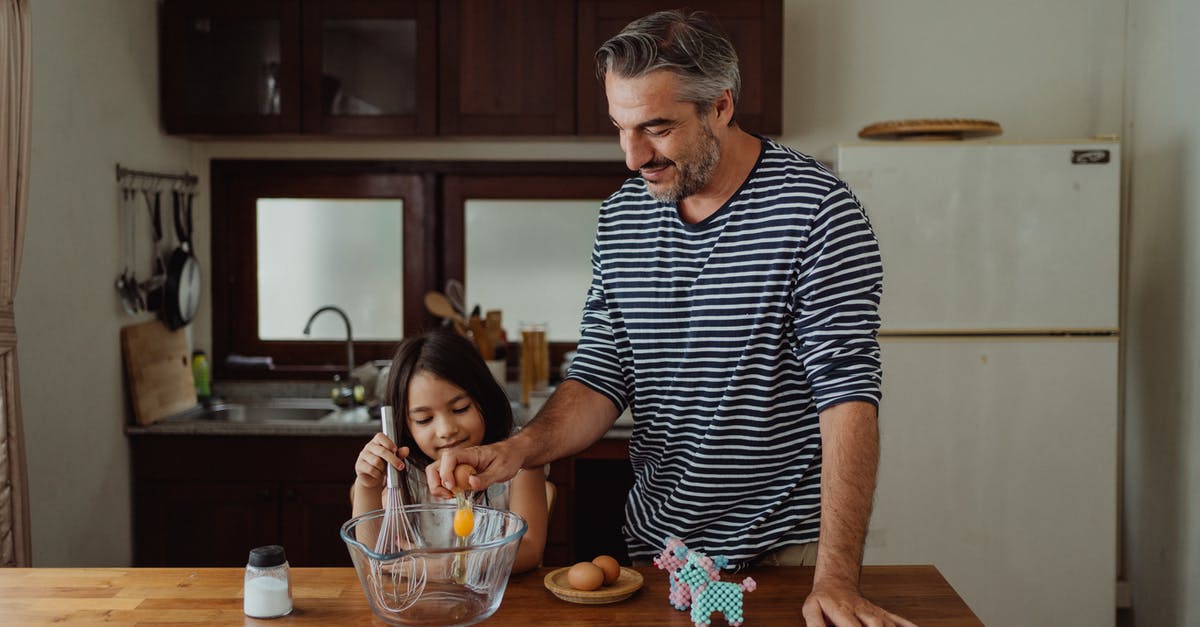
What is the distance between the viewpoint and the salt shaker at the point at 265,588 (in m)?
1.40

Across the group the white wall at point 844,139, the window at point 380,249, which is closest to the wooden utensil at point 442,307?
the window at point 380,249

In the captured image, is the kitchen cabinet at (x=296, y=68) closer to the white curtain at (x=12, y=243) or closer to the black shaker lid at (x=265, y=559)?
the white curtain at (x=12, y=243)

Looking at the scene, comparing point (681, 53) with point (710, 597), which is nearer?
point (710, 597)

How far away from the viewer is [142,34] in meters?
3.23

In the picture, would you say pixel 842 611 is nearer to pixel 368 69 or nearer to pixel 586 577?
pixel 586 577

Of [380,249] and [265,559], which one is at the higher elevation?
[380,249]

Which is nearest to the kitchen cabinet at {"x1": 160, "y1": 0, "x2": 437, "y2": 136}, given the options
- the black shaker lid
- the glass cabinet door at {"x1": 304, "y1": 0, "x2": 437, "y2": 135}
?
the glass cabinet door at {"x1": 304, "y1": 0, "x2": 437, "y2": 135}

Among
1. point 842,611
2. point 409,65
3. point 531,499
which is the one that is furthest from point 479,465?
point 409,65

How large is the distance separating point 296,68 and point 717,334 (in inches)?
83.9

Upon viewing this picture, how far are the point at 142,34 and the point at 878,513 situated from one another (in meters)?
2.53

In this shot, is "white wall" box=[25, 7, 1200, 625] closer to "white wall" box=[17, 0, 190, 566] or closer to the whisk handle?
"white wall" box=[17, 0, 190, 566]

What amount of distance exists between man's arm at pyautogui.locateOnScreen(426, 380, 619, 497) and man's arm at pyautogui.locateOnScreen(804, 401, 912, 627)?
1.28 ft

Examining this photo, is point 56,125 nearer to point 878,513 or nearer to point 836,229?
point 836,229

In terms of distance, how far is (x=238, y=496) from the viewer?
3.11m
